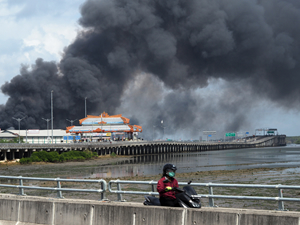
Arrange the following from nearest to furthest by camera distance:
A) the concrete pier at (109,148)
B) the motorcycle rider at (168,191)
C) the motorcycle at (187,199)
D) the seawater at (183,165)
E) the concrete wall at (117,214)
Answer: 1. the concrete wall at (117,214)
2. the motorcycle at (187,199)
3. the motorcycle rider at (168,191)
4. the seawater at (183,165)
5. the concrete pier at (109,148)

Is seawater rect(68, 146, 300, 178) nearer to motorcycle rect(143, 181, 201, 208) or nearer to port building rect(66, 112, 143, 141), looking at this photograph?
motorcycle rect(143, 181, 201, 208)

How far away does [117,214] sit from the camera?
941 centimetres

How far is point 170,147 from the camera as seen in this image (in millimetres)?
150250

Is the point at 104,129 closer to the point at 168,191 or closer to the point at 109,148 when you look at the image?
the point at 109,148

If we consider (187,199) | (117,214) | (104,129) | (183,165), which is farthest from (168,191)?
(104,129)

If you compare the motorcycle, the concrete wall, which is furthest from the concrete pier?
the motorcycle

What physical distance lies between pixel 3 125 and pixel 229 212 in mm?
189726

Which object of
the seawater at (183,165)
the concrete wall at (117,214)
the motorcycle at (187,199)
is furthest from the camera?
the seawater at (183,165)

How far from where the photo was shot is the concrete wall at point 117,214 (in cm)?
795

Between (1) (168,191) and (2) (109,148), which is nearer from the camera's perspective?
(1) (168,191)

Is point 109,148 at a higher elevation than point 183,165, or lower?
higher

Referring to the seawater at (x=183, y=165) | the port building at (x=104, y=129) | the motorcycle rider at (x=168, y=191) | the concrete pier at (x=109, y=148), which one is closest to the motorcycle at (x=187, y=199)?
the motorcycle rider at (x=168, y=191)

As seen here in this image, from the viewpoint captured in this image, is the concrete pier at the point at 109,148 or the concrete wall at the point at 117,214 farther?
the concrete pier at the point at 109,148

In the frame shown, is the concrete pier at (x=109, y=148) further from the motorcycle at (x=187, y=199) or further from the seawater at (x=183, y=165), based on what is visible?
the motorcycle at (x=187, y=199)
